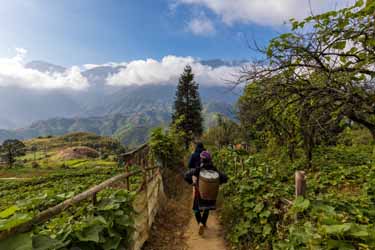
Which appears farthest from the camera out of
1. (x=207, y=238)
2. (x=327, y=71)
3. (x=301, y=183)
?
(x=207, y=238)

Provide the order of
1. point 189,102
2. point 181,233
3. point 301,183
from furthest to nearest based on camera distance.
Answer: point 189,102, point 181,233, point 301,183

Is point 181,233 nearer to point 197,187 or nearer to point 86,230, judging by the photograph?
point 197,187

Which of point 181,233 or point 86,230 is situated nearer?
point 86,230

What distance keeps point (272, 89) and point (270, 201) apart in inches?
77.2

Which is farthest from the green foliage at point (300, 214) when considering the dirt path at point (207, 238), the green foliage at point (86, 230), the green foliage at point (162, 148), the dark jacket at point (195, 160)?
the green foliage at point (162, 148)

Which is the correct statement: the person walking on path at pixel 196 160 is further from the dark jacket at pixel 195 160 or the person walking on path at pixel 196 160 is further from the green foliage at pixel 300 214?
the green foliage at pixel 300 214

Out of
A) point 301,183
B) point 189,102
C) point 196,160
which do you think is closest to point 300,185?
point 301,183

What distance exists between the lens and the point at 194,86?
33156mm

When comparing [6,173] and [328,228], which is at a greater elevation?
[328,228]

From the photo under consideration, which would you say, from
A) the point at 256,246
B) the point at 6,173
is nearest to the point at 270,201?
the point at 256,246

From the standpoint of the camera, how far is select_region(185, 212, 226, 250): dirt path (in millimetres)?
4043

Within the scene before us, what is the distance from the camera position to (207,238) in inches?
171

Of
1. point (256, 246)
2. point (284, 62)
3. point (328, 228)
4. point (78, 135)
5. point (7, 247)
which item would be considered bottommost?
point (78, 135)

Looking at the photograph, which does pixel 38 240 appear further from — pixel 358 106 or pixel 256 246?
pixel 358 106
